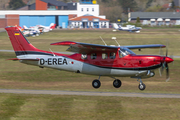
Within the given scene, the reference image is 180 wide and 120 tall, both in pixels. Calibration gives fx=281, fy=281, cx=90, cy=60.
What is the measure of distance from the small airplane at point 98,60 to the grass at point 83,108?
2.64 metres

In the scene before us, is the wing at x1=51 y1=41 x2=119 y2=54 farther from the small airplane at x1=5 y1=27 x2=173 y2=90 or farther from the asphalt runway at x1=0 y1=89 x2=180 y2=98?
the asphalt runway at x1=0 y1=89 x2=180 y2=98

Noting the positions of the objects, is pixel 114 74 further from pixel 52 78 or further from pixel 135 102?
pixel 52 78

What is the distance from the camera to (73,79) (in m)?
41.0

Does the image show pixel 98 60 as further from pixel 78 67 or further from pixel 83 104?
pixel 83 104

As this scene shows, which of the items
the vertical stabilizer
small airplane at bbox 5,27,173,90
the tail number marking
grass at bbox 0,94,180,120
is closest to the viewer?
small airplane at bbox 5,27,173,90

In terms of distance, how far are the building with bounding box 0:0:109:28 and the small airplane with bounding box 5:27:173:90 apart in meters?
134

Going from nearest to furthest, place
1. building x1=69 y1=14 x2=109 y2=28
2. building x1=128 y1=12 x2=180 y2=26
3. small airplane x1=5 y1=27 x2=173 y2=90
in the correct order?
small airplane x1=5 y1=27 x2=173 y2=90, building x1=69 y1=14 x2=109 y2=28, building x1=128 y1=12 x2=180 y2=26

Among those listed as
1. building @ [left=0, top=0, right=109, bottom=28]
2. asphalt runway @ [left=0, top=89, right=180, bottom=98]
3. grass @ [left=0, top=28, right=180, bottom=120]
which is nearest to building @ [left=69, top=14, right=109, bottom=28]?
building @ [left=0, top=0, right=109, bottom=28]

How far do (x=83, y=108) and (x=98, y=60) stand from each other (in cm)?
527

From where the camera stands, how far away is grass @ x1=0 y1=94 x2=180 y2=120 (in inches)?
1038

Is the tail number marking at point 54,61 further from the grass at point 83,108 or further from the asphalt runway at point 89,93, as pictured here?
the asphalt runway at point 89,93

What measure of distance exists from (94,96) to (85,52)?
7272mm

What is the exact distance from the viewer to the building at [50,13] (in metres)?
161

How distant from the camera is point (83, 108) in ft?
92.4
